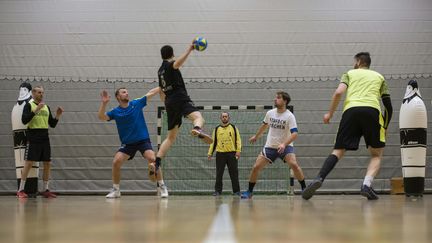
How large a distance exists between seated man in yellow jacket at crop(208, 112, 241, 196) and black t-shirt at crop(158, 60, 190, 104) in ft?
13.6

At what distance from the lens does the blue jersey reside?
31.1 feet

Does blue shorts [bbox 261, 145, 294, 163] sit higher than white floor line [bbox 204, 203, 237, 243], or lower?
higher

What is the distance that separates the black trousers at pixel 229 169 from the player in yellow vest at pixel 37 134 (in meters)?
3.70

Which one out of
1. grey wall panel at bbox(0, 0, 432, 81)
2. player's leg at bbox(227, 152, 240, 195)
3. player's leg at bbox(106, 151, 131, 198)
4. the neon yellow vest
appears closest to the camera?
player's leg at bbox(106, 151, 131, 198)


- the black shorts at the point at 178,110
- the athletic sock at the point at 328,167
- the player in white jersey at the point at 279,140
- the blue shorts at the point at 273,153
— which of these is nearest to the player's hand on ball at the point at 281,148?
the player in white jersey at the point at 279,140

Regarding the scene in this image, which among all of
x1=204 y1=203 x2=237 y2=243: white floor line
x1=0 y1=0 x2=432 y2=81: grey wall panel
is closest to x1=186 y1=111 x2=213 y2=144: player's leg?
x1=204 y1=203 x2=237 y2=243: white floor line

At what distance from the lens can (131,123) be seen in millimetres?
9492

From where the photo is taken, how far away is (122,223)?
376cm

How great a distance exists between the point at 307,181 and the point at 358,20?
469cm

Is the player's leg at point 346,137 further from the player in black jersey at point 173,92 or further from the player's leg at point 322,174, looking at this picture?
the player in black jersey at point 173,92

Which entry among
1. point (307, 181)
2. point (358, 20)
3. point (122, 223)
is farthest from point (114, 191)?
point (358, 20)

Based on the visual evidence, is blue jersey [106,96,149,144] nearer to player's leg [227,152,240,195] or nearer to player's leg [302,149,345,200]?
player's leg [227,152,240,195]

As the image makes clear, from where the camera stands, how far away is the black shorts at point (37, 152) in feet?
37.8

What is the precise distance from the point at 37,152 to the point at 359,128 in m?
7.20
